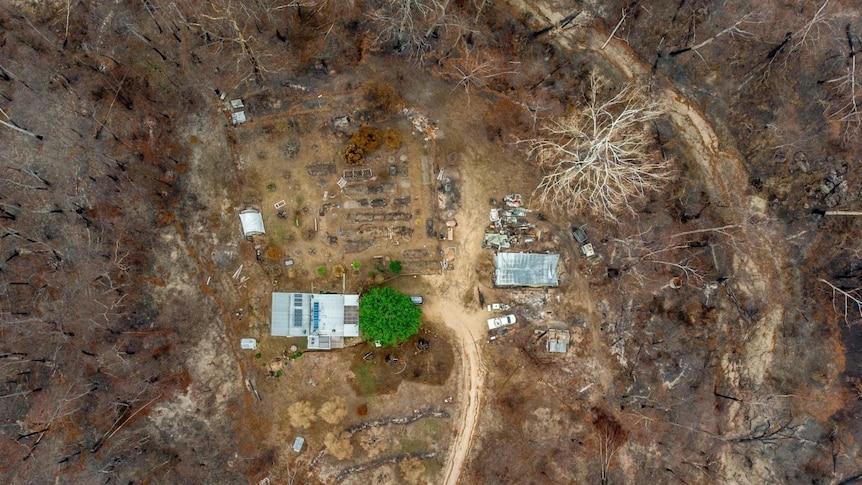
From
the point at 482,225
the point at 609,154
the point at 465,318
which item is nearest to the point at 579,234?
the point at 609,154

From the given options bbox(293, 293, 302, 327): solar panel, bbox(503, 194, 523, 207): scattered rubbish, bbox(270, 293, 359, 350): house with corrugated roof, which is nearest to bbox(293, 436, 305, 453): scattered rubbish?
bbox(270, 293, 359, 350): house with corrugated roof

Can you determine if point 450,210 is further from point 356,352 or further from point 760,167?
point 760,167

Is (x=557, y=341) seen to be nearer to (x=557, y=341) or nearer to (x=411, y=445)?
(x=557, y=341)

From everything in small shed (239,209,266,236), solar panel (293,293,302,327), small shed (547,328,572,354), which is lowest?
small shed (547,328,572,354)

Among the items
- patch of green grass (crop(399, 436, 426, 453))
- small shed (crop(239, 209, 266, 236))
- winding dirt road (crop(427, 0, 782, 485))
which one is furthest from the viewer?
patch of green grass (crop(399, 436, 426, 453))

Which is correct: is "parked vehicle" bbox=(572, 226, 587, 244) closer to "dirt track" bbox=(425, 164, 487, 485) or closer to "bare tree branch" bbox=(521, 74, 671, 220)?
"bare tree branch" bbox=(521, 74, 671, 220)

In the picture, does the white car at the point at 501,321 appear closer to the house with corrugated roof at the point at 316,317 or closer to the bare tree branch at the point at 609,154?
the bare tree branch at the point at 609,154
